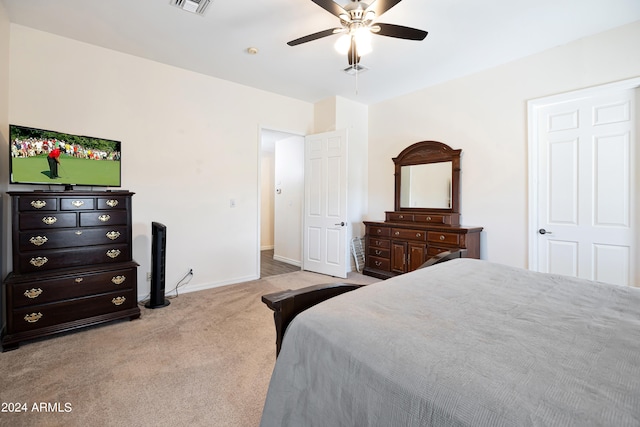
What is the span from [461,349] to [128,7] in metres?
3.33

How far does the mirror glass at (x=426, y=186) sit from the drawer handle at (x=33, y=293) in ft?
13.7

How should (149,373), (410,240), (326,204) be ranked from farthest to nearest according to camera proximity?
(326,204) < (410,240) < (149,373)

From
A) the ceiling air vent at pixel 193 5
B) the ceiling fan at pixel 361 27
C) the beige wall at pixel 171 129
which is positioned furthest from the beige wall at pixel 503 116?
the ceiling air vent at pixel 193 5

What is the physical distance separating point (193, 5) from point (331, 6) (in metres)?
1.24

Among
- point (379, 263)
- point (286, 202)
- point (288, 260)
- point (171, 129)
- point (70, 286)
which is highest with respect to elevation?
point (171, 129)

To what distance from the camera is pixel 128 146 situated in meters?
3.20

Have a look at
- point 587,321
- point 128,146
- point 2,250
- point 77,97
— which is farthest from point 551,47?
point 2,250

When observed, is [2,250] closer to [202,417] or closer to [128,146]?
[128,146]

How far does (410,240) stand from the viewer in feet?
12.7

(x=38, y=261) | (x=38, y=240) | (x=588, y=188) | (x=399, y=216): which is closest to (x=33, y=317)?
(x=38, y=261)

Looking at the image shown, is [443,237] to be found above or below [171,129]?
below

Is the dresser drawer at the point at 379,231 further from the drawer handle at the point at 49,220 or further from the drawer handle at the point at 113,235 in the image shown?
the drawer handle at the point at 49,220

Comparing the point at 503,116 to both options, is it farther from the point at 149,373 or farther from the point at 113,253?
the point at 113,253

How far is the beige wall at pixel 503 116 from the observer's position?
9.09 ft
